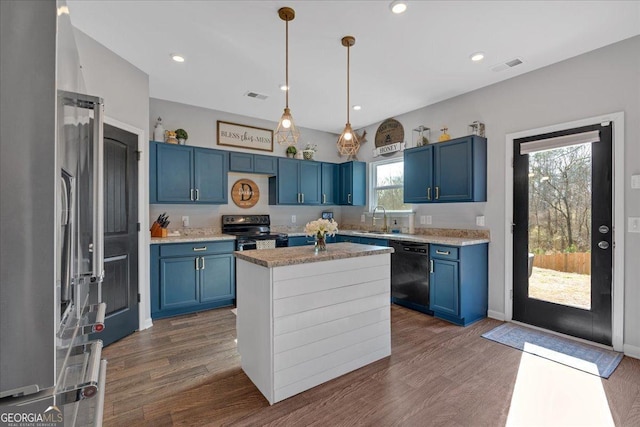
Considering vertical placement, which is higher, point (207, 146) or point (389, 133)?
point (389, 133)

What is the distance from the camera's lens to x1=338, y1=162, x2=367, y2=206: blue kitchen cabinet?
5336 mm

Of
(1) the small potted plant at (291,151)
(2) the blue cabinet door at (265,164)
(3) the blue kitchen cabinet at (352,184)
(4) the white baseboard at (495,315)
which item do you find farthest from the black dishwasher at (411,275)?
(1) the small potted plant at (291,151)

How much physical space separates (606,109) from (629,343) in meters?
2.10

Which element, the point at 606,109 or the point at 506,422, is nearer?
the point at 506,422

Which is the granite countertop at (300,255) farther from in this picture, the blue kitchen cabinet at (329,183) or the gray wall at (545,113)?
the blue kitchen cabinet at (329,183)

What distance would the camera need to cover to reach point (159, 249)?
3521mm

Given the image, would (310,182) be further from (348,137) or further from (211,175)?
(348,137)

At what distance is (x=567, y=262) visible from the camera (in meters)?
3.04

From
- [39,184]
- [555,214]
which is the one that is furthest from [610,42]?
[39,184]

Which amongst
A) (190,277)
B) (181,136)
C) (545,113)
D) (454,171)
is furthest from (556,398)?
(181,136)

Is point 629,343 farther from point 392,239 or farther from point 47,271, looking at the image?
point 47,271

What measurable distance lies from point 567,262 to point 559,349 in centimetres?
86

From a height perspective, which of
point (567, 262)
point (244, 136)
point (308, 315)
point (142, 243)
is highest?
point (244, 136)

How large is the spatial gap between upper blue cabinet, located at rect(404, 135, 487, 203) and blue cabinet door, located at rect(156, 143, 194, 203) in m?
3.01
